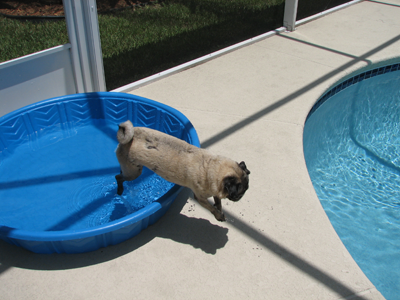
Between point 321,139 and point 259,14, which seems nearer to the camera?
point 321,139

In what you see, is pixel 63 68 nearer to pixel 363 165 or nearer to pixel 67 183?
pixel 67 183

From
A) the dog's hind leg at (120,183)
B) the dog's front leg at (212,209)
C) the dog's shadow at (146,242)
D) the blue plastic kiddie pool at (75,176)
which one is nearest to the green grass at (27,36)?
the blue plastic kiddie pool at (75,176)

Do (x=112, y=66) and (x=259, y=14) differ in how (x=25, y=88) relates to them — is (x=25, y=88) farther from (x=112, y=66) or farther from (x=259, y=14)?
(x=259, y=14)

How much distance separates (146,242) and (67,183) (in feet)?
4.65

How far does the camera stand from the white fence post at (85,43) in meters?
4.50

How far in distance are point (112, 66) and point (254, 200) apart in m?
3.99

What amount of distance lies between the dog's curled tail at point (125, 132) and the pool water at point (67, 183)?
855 millimetres

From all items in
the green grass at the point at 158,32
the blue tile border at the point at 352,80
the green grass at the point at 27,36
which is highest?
the green grass at the point at 27,36

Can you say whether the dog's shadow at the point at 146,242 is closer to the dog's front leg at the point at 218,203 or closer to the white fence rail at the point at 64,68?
the dog's front leg at the point at 218,203

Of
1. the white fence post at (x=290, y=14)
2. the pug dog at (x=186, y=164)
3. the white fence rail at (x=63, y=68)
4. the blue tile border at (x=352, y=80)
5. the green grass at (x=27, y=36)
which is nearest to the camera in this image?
the pug dog at (x=186, y=164)

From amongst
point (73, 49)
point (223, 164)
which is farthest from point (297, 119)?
point (73, 49)

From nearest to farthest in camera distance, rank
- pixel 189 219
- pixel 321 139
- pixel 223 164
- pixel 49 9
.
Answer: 1. pixel 223 164
2. pixel 189 219
3. pixel 321 139
4. pixel 49 9

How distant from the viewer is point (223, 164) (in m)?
3.04

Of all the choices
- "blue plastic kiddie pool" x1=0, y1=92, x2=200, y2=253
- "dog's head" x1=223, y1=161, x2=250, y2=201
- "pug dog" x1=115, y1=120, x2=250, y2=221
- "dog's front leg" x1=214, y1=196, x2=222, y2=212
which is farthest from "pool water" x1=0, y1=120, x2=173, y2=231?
"dog's head" x1=223, y1=161, x2=250, y2=201
